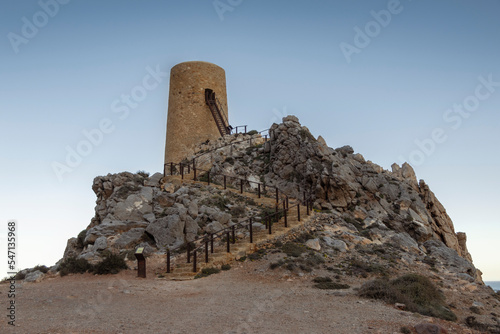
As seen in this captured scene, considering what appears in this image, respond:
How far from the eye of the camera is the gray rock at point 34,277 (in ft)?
40.9

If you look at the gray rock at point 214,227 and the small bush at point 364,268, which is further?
the gray rock at point 214,227

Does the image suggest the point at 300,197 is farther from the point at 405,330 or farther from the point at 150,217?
the point at 405,330

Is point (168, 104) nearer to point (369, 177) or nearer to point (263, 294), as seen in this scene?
point (369, 177)

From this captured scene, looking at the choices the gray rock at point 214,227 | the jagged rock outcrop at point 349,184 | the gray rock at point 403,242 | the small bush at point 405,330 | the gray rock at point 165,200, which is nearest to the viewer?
the small bush at point 405,330

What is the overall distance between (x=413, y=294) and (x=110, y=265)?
370 inches

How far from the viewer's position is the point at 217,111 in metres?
29.8

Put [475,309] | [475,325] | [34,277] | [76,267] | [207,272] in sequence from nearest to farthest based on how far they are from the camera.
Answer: [475,325] < [475,309] < [207,272] < [34,277] < [76,267]

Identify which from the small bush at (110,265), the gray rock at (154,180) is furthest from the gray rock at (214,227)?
the gray rock at (154,180)

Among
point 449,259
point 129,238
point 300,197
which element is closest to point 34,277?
point 129,238

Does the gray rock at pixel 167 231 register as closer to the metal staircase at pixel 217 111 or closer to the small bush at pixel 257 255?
the small bush at pixel 257 255

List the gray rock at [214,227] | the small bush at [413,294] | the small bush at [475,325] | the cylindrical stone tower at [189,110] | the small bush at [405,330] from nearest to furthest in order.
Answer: the small bush at [405,330] < the small bush at [475,325] < the small bush at [413,294] < the gray rock at [214,227] < the cylindrical stone tower at [189,110]

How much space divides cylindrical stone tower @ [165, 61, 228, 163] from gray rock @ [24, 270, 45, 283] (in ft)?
52.1

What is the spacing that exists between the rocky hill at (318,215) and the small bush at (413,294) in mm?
638

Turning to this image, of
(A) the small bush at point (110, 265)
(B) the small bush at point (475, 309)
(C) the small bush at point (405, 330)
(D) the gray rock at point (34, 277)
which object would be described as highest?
(A) the small bush at point (110, 265)
